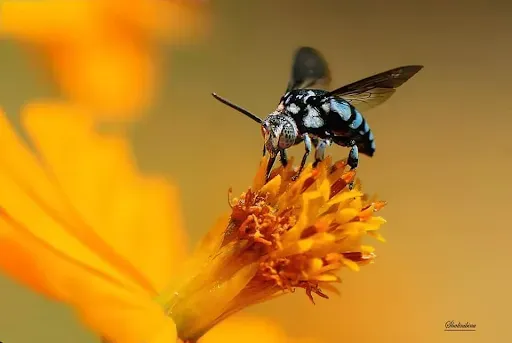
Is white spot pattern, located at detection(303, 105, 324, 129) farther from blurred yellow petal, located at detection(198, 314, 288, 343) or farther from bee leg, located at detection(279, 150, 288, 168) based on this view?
blurred yellow petal, located at detection(198, 314, 288, 343)

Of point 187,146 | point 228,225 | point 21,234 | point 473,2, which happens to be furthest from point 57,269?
point 473,2

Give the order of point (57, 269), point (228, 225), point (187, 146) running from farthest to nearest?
point (187, 146)
point (228, 225)
point (57, 269)

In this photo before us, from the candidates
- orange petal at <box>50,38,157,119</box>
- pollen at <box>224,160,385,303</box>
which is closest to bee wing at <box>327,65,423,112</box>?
pollen at <box>224,160,385,303</box>

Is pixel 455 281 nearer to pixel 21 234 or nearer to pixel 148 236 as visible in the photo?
pixel 148 236

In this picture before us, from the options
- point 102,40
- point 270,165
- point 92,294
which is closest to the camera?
point 92,294

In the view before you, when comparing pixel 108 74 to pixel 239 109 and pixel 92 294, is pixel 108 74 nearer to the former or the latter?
pixel 239 109

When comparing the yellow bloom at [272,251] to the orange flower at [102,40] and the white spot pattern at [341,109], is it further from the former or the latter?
the orange flower at [102,40]

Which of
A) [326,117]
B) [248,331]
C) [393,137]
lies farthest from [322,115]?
[248,331]

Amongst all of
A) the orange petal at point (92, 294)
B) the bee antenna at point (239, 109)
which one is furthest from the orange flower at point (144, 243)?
the bee antenna at point (239, 109)
